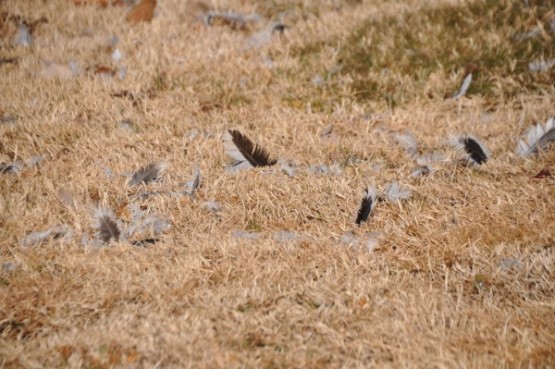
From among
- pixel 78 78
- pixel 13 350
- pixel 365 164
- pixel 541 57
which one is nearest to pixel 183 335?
pixel 13 350

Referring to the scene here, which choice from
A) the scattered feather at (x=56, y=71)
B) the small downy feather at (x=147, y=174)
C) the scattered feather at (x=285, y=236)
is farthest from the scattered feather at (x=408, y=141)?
the scattered feather at (x=56, y=71)

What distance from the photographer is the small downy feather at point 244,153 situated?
3826 millimetres

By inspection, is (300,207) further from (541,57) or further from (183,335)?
(541,57)

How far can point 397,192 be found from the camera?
11.4 ft

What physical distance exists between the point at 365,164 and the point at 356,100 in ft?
4.08

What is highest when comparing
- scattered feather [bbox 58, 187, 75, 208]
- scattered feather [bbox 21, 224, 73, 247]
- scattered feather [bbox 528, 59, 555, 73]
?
scattered feather [bbox 528, 59, 555, 73]

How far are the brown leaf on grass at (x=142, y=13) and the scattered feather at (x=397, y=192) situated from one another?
4311mm

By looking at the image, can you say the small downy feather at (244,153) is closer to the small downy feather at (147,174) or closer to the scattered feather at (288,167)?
the scattered feather at (288,167)

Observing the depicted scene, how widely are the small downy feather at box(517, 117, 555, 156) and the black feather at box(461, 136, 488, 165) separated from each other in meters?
0.24

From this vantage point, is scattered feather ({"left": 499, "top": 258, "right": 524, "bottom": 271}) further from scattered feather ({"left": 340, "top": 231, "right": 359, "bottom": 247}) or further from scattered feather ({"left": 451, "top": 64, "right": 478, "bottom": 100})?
scattered feather ({"left": 451, "top": 64, "right": 478, "bottom": 100})

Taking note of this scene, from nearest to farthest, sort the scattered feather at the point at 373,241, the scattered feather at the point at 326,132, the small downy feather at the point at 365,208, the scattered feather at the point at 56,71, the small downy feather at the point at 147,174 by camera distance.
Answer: the scattered feather at the point at 373,241 < the small downy feather at the point at 365,208 < the small downy feather at the point at 147,174 < the scattered feather at the point at 326,132 < the scattered feather at the point at 56,71

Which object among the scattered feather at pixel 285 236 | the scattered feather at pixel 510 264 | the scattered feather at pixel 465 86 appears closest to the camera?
the scattered feather at pixel 510 264

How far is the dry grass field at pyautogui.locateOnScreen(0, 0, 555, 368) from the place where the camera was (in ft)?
8.08

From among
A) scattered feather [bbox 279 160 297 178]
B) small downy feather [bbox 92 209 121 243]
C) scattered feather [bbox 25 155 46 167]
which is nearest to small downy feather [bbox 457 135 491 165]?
scattered feather [bbox 279 160 297 178]
